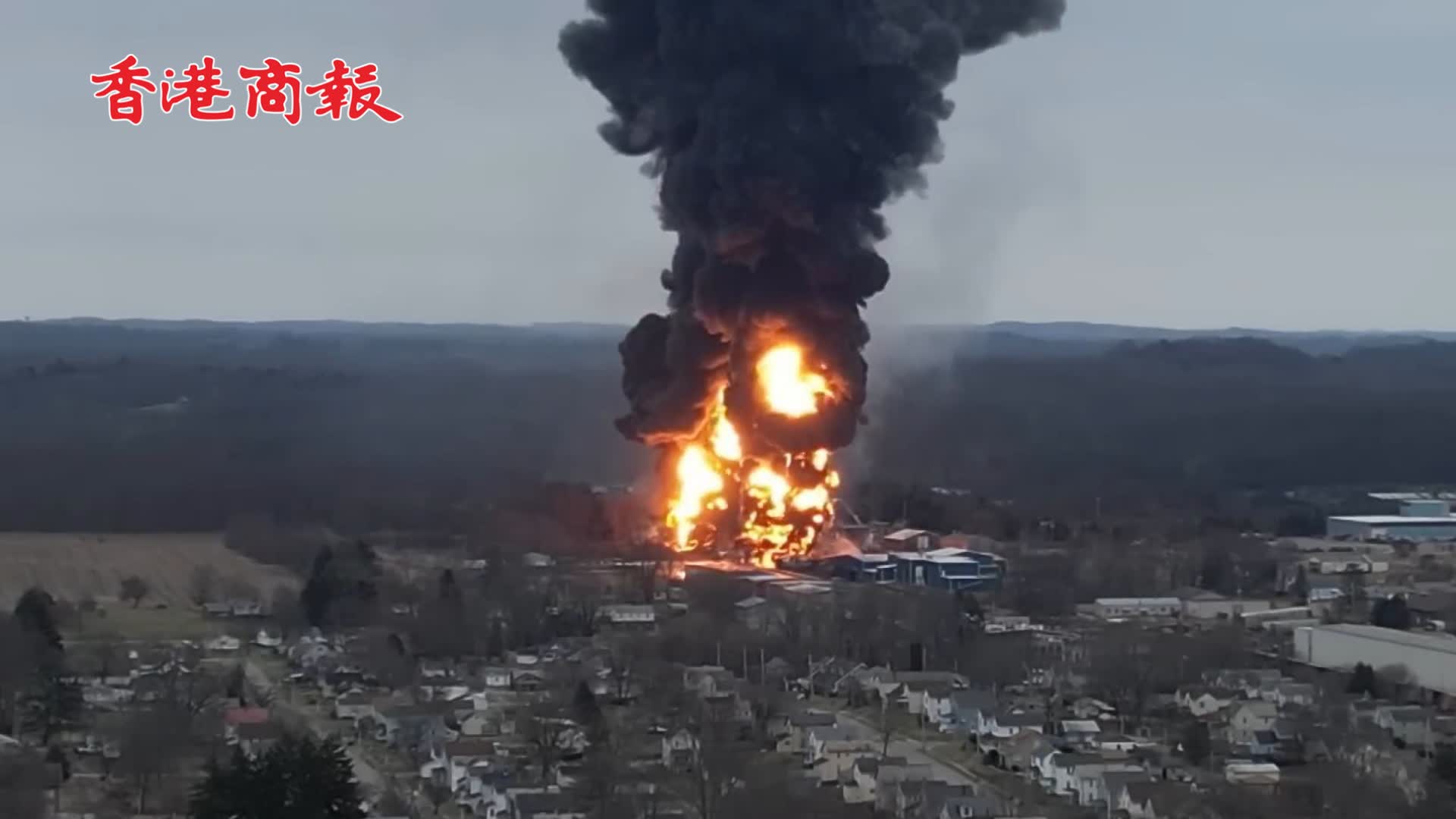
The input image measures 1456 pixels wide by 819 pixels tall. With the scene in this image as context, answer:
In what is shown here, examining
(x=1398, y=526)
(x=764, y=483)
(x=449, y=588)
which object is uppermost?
(x=764, y=483)

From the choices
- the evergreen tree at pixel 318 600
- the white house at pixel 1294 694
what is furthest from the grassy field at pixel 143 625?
the white house at pixel 1294 694

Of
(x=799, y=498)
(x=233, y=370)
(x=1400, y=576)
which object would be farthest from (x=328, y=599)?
(x=233, y=370)

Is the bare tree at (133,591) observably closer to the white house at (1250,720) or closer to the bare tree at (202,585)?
the bare tree at (202,585)

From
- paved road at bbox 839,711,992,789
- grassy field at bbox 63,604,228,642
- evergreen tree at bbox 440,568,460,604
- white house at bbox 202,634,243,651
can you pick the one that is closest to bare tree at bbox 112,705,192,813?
paved road at bbox 839,711,992,789

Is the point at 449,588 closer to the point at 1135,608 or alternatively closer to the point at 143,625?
the point at 143,625

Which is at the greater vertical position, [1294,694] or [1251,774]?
[1294,694]

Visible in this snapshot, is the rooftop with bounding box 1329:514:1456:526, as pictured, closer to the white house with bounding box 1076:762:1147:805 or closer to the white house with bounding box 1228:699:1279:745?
the white house with bounding box 1228:699:1279:745

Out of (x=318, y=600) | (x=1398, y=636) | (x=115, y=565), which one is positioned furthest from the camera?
(x=115, y=565)

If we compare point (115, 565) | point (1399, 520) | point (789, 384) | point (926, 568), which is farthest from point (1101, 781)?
point (1399, 520)
